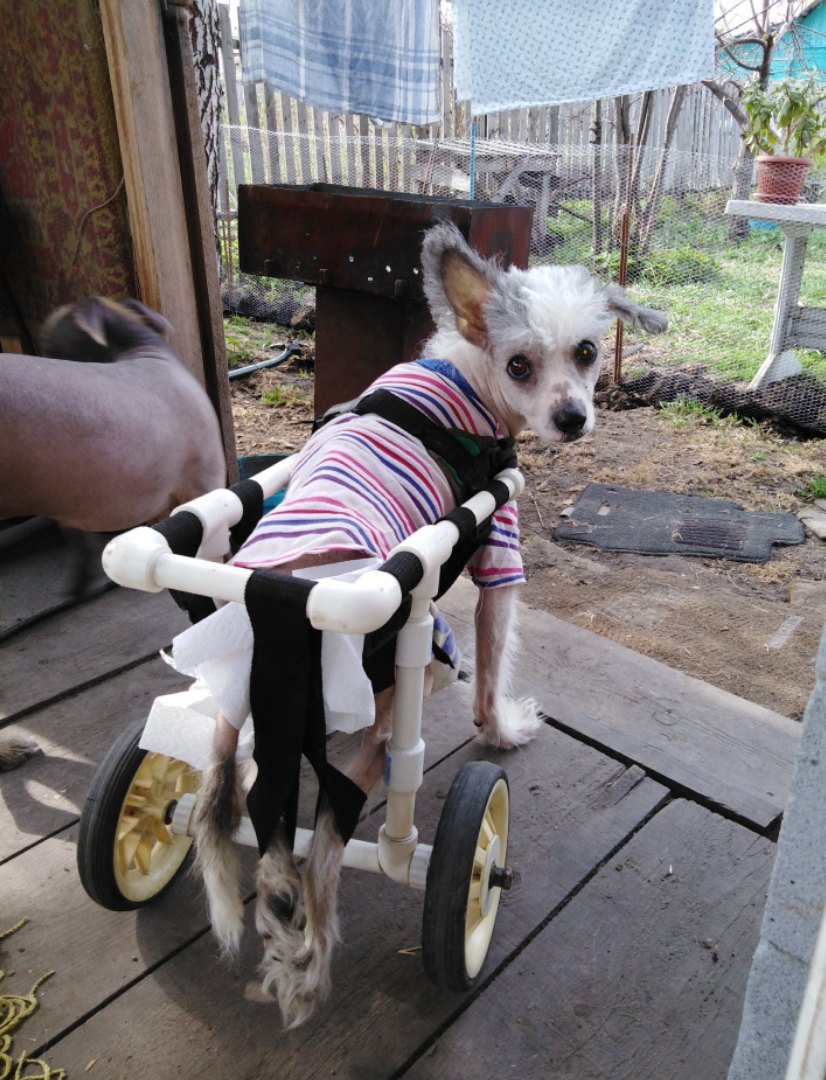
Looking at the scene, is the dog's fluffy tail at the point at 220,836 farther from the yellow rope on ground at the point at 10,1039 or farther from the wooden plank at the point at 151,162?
the wooden plank at the point at 151,162

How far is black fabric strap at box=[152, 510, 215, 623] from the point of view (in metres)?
1.45

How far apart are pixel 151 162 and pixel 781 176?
444cm

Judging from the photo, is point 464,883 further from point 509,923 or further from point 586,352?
point 586,352

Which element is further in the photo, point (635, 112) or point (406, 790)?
point (635, 112)

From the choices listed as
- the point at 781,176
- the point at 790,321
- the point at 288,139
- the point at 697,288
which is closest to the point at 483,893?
the point at 790,321

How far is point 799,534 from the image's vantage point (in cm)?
409

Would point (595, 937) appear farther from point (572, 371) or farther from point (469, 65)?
point (469, 65)

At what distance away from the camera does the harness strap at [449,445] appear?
1.79 metres

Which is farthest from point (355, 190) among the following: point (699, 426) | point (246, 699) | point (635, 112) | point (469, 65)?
point (635, 112)

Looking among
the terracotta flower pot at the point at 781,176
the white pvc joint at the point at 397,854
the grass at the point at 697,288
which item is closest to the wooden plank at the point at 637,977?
the white pvc joint at the point at 397,854

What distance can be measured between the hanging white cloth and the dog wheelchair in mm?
4110

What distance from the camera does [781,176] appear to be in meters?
5.68

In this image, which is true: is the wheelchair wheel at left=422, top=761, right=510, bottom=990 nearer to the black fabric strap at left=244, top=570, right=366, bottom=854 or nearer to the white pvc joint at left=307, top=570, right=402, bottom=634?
the black fabric strap at left=244, top=570, right=366, bottom=854

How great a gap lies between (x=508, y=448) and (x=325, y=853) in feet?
3.09
